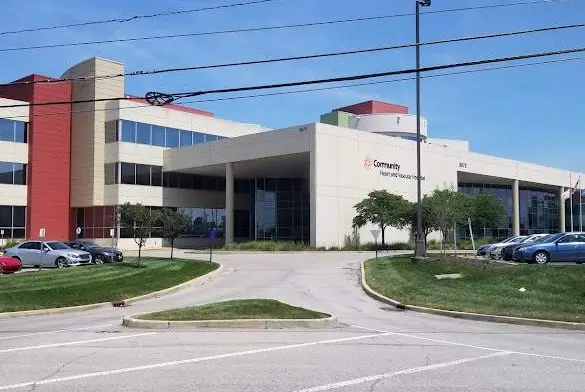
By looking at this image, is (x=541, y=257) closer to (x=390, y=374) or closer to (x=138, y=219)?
(x=138, y=219)

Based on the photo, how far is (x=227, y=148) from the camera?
175 ft

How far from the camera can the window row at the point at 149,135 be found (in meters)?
57.0

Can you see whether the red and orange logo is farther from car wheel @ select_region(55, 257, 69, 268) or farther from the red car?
the red car

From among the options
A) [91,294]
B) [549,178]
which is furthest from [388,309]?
[549,178]

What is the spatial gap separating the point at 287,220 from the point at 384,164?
9910mm

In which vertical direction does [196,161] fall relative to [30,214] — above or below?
above

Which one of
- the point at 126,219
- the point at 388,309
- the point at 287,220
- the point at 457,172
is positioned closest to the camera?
the point at 388,309

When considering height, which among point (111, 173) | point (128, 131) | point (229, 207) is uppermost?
point (128, 131)

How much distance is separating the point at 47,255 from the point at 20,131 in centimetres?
2626

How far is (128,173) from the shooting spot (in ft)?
188

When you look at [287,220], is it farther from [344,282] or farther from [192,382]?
[192,382]

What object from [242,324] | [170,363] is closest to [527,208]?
[242,324]

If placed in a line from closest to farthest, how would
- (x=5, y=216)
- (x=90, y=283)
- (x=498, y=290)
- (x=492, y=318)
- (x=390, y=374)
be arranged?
1. (x=390, y=374)
2. (x=492, y=318)
3. (x=498, y=290)
4. (x=90, y=283)
5. (x=5, y=216)

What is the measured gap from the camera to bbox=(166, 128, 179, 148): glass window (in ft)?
200
